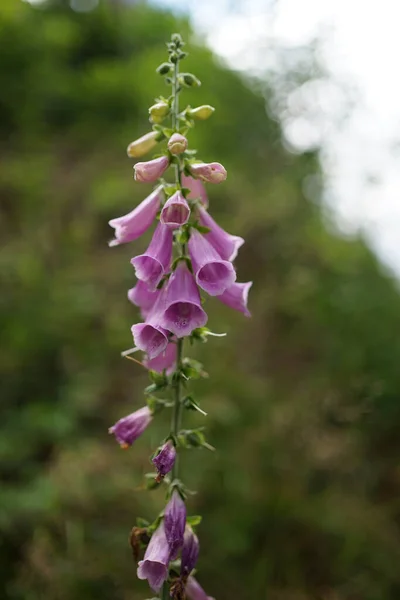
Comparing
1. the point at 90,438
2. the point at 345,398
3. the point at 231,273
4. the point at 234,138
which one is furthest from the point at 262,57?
the point at 231,273

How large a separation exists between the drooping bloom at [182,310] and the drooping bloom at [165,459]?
0.26 meters

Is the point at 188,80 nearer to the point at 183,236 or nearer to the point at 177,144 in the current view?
the point at 177,144

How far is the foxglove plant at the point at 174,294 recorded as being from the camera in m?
1.26

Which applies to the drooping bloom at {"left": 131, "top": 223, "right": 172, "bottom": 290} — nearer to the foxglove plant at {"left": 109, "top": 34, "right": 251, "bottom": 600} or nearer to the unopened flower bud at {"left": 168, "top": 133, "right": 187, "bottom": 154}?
the foxglove plant at {"left": 109, "top": 34, "right": 251, "bottom": 600}

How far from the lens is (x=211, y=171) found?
4.22ft

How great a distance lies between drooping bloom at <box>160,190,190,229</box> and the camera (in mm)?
1251

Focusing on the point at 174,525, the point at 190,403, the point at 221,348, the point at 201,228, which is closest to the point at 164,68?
the point at 201,228

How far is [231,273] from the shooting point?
130cm

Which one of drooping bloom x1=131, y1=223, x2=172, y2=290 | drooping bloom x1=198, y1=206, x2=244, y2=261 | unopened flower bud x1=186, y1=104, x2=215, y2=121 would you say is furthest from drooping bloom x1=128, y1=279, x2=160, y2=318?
unopened flower bud x1=186, y1=104, x2=215, y2=121

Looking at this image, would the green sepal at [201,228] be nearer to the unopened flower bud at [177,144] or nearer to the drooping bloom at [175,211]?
the drooping bloom at [175,211]

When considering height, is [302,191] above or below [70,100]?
below

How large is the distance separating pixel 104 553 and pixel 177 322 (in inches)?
77.7

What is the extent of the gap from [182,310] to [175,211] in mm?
227

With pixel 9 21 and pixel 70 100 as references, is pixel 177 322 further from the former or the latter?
pixel 70 100
